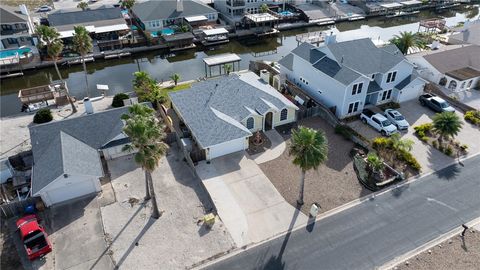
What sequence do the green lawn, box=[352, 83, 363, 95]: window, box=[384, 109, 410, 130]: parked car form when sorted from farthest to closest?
the green lawn
box=[352, 83, 363, 95]: window
box=[384, 109, 410, 130]: parked car

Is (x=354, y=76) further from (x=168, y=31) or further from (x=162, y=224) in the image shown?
(x=168, y=31)

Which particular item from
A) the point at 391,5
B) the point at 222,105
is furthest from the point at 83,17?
the point at 391,5

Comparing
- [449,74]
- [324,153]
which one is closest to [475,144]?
[449,74]

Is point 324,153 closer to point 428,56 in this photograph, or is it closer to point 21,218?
point 21,218

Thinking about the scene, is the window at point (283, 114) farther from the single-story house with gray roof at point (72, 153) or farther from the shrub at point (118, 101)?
the shrub at point (118, 101)

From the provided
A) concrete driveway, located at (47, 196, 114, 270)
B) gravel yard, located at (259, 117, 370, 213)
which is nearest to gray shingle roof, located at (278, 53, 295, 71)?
gravel yard, located at (259, 117, 370, 213)

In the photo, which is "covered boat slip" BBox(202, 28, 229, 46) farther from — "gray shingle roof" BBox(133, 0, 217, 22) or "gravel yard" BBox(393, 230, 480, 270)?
"gravel yard" BBox(393, 230, 480, 270)
